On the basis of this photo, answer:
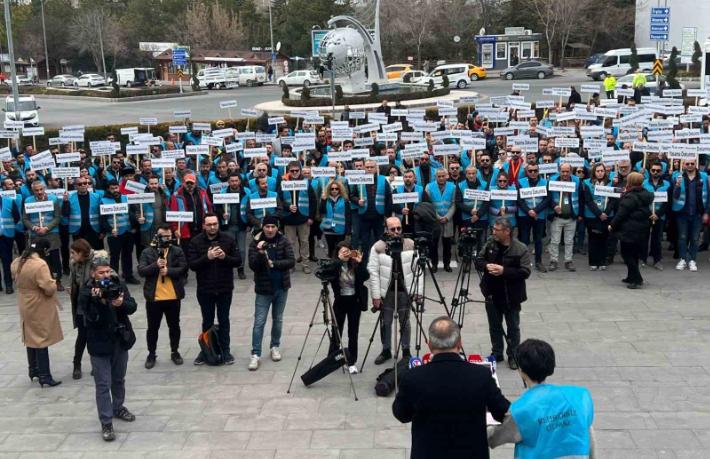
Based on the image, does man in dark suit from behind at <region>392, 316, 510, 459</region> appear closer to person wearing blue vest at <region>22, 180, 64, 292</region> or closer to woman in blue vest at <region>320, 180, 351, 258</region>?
woman in blue vest at <region>320, 180, 351, 258</region>

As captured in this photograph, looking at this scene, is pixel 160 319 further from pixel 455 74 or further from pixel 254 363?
pixel 455 74

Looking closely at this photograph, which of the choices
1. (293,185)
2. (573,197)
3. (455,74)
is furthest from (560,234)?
(455,74)

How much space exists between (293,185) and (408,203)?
73.9 inches

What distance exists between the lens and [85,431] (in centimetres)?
801

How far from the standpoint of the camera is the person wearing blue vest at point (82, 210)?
515 inches

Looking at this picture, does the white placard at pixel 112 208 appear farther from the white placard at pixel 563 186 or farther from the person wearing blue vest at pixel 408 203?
the white placard at pixel 563 186

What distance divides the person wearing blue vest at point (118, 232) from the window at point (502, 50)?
5855 cm

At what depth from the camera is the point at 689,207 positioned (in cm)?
1298

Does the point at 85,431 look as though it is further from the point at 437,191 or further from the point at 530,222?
the point at 530,222

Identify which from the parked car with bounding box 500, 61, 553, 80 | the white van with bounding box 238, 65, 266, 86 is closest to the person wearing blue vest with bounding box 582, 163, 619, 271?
the parked car with bounding box 500, 61, 553, 80

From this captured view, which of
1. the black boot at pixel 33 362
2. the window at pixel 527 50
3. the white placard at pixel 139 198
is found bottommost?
the black boot at pixel 33 362

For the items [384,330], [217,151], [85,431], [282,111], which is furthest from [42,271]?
[282,111]

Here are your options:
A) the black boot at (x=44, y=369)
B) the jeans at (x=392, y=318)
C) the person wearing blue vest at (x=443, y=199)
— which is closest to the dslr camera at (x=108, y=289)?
the black boot at (x=44, y=369)

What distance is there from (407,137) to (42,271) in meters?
10.2
